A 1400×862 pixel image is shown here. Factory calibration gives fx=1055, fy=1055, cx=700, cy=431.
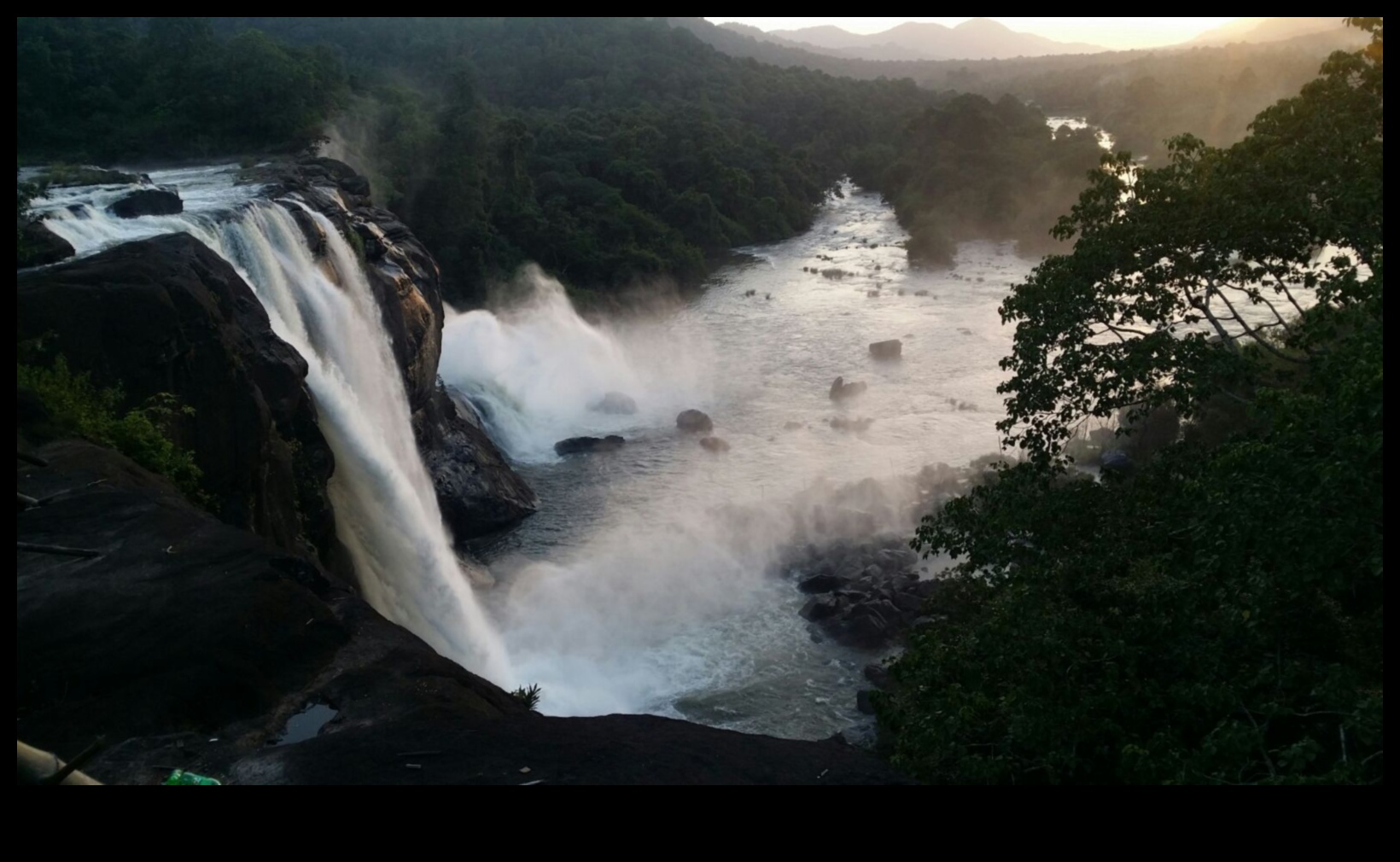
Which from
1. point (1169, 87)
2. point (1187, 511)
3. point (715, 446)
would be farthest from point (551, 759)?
point (1169, 87)

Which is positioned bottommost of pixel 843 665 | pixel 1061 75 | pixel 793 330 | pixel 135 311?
pixel 843 665

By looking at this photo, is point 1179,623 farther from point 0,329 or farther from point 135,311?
point 135,311

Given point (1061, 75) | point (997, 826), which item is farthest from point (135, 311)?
point (1061, 75)

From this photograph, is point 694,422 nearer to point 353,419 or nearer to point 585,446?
point 585,446

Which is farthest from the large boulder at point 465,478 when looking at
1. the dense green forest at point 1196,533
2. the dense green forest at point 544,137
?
the dense green forest at point 544,137

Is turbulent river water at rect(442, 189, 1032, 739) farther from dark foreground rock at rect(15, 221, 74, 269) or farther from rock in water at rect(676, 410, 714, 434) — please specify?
dark foreground rock at rect(15, 221, 74, 269)

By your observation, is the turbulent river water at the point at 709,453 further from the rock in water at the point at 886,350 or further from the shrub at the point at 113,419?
the shrub at the point at 113,419

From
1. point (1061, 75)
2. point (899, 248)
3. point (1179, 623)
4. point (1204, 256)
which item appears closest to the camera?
point (1179, 623)

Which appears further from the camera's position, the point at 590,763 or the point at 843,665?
the point at 843,665
